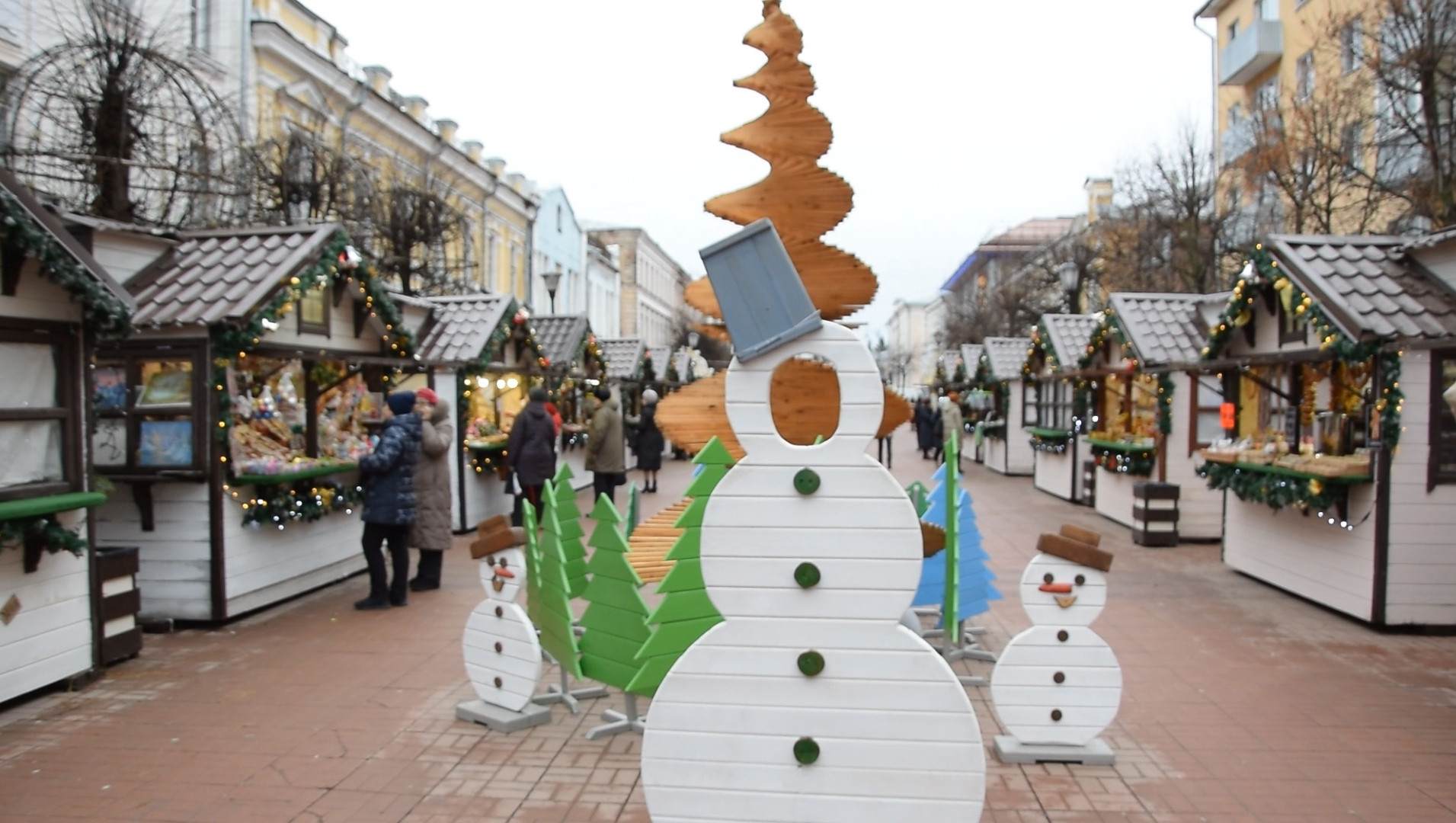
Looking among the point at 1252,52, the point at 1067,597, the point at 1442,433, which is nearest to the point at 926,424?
the point at 1252,52

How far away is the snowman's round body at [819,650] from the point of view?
10.8 feet

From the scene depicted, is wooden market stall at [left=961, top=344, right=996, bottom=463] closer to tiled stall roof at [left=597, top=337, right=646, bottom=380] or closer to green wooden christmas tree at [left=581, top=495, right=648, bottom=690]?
tiled stall roof at [left=597, top=337, right=646, bottom=380]

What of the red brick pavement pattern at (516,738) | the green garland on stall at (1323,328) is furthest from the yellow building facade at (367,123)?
the green garland on stall at (1323,328)

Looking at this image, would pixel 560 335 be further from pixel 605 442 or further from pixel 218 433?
pixel 218 433

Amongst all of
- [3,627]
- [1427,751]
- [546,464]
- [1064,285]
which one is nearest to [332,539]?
[546,464]

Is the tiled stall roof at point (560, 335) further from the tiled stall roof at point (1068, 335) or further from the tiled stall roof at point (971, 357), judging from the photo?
the tiled stall roof at point (971, 357)

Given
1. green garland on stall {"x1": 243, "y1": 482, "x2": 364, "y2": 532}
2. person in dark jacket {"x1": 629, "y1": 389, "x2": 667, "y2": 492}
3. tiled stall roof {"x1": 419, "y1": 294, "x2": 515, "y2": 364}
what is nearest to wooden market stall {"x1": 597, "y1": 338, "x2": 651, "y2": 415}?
person in dark jacket {"x1": 629, "y1": 389, "x2": 667, "y2": 492}

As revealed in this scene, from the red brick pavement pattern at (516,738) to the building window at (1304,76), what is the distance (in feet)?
59.4

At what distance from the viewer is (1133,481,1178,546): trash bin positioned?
12.0m

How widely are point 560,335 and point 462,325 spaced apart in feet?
Result: 14.0

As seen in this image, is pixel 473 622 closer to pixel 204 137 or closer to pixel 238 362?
pixel 238 362

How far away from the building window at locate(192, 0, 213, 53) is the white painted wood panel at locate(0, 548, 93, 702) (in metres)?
13.4

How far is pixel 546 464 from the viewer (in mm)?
11359

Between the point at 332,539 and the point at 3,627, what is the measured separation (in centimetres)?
373
